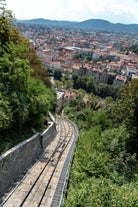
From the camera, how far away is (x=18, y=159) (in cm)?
1708

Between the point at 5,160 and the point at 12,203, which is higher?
the point at 5,160

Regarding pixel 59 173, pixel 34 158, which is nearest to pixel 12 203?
pixel 59 173

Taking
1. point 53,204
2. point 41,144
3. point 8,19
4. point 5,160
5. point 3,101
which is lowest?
point 41,144

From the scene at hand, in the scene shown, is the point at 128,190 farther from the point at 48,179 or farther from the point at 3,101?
the point at 3,101

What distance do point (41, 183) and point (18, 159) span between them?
1646mm

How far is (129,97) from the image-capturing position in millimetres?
28766

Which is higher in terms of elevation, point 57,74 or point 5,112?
point 5,112

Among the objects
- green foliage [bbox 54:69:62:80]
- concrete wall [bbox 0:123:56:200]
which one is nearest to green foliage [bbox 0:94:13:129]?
concrete wall [bbox 0:123:56:200]

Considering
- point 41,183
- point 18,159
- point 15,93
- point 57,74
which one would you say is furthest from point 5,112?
point 57,74

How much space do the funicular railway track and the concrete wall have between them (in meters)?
0.38

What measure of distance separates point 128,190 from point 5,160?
5739 mm

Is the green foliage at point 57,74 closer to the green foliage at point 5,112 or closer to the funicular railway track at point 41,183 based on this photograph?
the funicular railway track at point 41,183

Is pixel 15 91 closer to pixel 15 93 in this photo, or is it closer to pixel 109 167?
pixel 15 93

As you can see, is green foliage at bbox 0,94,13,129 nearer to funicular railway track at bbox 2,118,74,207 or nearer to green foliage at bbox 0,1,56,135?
green foliage at bbox 0,1,56,135
